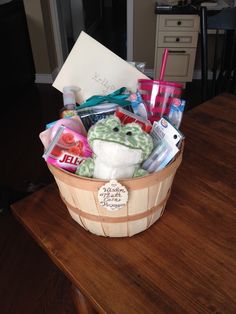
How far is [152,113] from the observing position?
21.4 inches

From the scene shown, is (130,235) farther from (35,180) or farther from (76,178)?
(35,180)

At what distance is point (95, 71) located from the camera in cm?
62

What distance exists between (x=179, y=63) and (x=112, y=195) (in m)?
2.56

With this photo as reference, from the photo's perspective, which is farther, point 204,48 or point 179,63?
point 179,63

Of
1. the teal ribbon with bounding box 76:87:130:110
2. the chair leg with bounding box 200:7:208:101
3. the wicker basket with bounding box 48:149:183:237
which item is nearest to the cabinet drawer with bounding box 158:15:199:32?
the chair leg with bounding box 200:7:208:101

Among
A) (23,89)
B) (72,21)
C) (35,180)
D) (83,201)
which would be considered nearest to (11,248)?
(35,180)

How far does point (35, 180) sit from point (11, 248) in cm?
50

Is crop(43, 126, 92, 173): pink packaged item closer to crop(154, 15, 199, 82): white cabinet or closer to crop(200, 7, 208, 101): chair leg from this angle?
crop(200, 7, 208, 101): chair leg

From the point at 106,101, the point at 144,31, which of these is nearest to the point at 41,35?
the point at 144,31

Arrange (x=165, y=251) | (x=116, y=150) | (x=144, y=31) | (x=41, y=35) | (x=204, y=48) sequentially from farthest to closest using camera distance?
(x=144, y=31) → (x=41, y=35) → (x=204, y=48) → (x=165, y=251) → (x=116, y=150)

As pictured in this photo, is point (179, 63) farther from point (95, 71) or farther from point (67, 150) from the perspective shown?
point (67, 150)

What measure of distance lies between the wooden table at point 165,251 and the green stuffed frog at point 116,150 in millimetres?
166

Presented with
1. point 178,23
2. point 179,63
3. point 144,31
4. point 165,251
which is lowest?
point 179,63

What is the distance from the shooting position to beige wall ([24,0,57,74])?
2732mm
